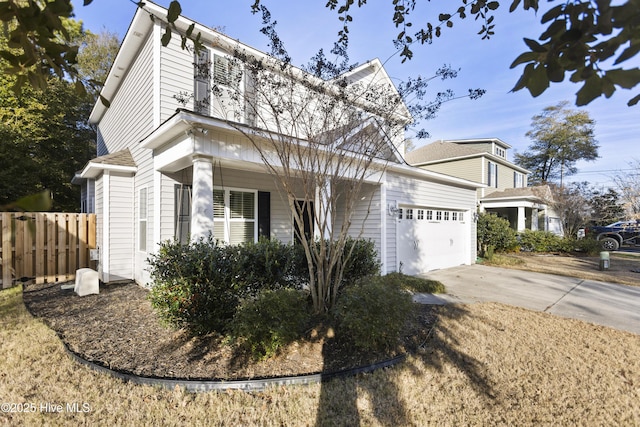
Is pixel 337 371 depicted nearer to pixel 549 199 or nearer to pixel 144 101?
pixel 144 101

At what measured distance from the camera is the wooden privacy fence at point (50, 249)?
733cm

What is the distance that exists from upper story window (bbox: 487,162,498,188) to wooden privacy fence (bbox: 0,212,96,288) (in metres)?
21.7

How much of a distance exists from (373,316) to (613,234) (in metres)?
21.6

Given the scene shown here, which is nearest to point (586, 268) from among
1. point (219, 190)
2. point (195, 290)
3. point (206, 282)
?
point (219, 190)

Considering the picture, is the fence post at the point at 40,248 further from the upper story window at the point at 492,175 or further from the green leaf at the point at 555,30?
the upper story window at the point at 492,175

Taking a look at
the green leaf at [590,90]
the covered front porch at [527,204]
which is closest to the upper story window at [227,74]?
the green leaf at [590,90]

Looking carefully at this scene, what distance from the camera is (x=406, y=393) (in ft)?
9.61

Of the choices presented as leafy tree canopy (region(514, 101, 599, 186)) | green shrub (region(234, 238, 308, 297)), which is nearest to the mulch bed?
green shrub (region(234, 238, 308, 297))

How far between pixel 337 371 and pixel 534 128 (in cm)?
3757

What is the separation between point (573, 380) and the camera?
3230mm

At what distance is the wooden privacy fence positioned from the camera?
7332 mm

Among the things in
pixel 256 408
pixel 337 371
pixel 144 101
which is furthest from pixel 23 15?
pixel 144 101

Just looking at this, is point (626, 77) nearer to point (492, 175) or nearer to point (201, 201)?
point (201, 201)

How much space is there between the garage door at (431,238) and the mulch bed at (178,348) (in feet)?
12.8
